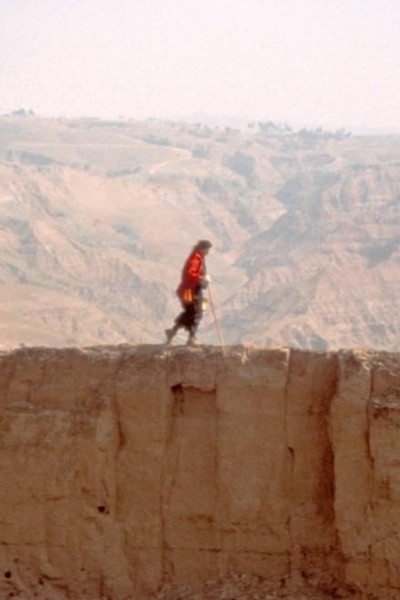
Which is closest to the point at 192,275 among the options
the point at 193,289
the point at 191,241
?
the point at 193,289

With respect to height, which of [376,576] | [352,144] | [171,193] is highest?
[352,144]

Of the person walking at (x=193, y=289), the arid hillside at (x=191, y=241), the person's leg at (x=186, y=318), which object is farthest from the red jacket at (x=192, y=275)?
the arid hillside at (x=191, y=241)

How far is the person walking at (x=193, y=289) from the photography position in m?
16.7

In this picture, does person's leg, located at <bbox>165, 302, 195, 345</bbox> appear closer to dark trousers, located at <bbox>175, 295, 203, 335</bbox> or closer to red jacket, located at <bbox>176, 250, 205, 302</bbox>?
dark trousers, located at <bbox>175, 295, 203, 335</bbox>

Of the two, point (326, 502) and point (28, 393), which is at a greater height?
point (28, 393)

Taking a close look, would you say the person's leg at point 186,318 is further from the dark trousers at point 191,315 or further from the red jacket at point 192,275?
the red jacket at point 192,275

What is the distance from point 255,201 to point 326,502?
13913 cm

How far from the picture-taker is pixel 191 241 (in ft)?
409

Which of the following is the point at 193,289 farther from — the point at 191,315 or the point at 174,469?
the point at 174,469

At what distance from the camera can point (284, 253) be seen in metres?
112

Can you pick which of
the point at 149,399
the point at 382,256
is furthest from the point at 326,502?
the point at 382,256

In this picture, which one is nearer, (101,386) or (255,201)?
(101,386)

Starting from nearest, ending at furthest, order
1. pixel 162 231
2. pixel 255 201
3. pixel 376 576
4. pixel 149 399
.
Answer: pixel 376 576 < pixel 149 399 < pixel 162 231 < pixel 255 201

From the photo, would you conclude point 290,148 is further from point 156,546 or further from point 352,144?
point 156,546
